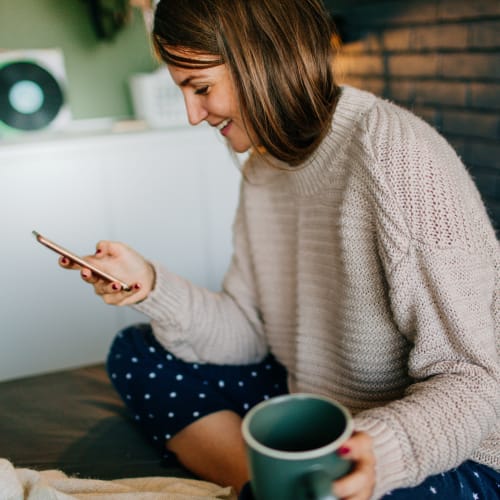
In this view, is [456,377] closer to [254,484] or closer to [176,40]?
[254,484]

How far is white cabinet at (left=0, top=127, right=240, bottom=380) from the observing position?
1706 millimetres

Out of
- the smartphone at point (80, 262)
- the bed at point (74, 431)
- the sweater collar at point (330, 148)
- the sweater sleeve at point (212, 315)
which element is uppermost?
the sweater collar at point (330, 148)

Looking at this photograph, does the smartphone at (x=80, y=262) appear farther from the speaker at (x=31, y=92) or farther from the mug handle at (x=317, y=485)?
the speaker at (x=31, y=92)

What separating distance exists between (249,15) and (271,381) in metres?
0.64

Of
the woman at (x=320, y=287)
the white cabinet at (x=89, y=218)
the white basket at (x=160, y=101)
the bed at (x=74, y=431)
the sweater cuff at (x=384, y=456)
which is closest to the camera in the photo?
the sweater cuff at (x=384, y=456)

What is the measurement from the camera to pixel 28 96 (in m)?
1.83

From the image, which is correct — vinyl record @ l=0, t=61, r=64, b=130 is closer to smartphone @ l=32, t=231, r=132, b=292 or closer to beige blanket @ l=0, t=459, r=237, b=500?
smartphone @ l=32, t=231, r=132, b=292

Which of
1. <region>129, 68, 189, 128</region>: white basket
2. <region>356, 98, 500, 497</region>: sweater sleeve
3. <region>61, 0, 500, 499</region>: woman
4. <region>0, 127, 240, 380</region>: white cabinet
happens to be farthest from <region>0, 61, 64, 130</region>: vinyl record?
<region>356, 98, 500, 497</region>: sweater sleeve

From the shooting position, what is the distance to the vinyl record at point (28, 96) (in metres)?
1.80

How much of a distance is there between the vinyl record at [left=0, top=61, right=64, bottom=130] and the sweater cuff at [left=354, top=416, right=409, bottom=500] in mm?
1519

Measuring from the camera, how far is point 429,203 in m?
0.75

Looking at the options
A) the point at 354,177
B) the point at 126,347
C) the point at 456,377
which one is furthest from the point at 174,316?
the point at 456,377

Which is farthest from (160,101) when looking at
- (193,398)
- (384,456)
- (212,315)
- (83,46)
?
(384,456)

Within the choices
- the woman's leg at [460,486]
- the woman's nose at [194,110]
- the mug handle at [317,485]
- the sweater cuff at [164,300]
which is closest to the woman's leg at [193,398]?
the sweater cuff at [164,300]
